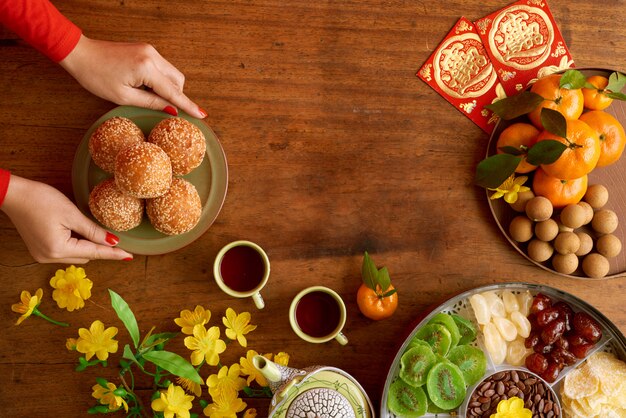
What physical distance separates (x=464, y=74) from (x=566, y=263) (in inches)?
22.5

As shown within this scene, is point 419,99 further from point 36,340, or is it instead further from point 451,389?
point 36,340

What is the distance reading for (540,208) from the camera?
1.30 metres

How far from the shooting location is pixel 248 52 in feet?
4.57

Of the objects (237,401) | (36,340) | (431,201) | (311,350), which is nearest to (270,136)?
(431,201)

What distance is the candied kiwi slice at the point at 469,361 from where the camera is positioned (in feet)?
4.07

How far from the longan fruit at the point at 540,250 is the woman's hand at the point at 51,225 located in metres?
1.06

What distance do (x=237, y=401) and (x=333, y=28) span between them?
1.00 meters

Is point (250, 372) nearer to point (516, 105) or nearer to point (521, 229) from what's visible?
point (521, 229)

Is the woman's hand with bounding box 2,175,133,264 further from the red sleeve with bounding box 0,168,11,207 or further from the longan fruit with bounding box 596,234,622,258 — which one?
the longan fruit with bounding box 596,234,622,258

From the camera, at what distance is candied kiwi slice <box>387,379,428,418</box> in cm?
122

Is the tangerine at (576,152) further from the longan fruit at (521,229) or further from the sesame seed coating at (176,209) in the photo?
the sesame seed coating at (176,209)

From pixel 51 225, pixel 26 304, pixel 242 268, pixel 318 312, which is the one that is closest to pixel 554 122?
pixel 318 312

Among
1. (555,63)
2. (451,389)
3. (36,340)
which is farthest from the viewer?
(555,63)

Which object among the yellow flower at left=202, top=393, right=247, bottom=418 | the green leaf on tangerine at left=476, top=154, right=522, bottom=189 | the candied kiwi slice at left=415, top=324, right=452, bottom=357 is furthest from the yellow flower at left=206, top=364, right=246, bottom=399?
the green leaf on tangerine at left=476, top=154, right=522, bottom=189
